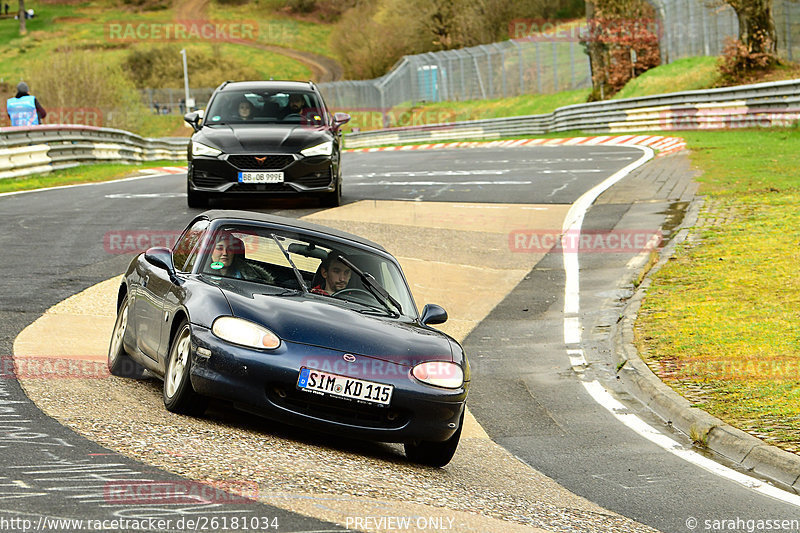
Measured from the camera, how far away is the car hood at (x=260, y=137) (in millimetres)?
17141

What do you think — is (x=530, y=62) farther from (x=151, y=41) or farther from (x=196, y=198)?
(x=151, y=41)

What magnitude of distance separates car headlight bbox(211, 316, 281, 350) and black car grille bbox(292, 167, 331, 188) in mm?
10769

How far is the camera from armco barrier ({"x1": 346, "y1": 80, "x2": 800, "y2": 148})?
33.3 m

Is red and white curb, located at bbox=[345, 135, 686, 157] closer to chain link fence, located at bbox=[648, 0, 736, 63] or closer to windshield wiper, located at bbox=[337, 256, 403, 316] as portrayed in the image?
chain link fence, located at bbox=[648, 0, 736, 63]

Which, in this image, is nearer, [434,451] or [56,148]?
[434,451]

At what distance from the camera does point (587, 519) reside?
6055 mm

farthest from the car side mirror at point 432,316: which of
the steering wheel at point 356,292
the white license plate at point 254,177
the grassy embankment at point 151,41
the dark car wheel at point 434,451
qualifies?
the grassy embankment at point 151,41

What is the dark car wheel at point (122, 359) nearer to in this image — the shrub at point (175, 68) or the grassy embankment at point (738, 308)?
the grassy embankment at point (738, 308)

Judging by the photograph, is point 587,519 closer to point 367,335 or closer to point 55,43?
point 367,335

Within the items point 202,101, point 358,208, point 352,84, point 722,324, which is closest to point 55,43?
point 202,101

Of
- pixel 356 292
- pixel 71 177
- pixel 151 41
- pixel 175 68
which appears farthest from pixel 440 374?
pixel 151 41

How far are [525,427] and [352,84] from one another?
7184 centimetres

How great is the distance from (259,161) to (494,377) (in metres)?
7.86

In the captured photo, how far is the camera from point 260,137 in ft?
56.8
